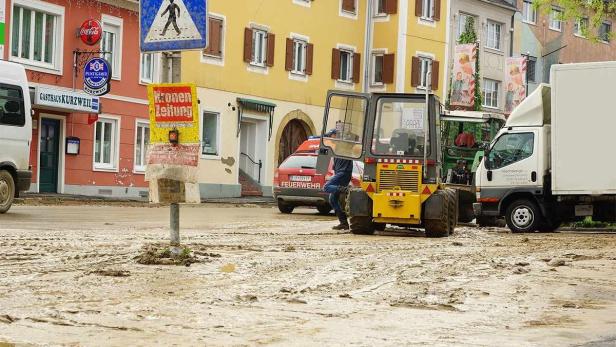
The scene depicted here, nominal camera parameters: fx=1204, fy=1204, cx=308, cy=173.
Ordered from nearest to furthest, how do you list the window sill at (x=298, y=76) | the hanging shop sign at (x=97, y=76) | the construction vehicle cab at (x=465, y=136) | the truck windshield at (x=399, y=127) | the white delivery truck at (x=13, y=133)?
the truck windshield at (x=399, y=127)
the white delivery truck at (x=13, y=133)
the construction vehicle cab at (x=465, y=136)
the hanging shop sign at (x=97, y=76)
the window sill at (x=298, y=76)

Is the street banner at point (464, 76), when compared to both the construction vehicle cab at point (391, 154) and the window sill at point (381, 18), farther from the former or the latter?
the construction vehicle cab at point (391, 154)

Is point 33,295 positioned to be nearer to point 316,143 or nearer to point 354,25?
point 316,143

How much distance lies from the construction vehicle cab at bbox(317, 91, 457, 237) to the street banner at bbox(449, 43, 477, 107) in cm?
2602

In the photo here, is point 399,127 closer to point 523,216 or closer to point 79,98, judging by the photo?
point 523,216

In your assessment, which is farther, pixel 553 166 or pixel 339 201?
pixel 553 166

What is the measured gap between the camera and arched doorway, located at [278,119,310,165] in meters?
46.3

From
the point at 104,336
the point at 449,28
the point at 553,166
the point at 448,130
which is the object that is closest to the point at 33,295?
the point at 104,336

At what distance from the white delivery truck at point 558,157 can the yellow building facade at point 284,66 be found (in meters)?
17.3

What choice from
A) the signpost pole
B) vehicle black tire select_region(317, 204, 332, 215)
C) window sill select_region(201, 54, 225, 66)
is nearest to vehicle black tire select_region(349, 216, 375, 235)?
the signpost pole

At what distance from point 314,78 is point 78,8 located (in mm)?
13613

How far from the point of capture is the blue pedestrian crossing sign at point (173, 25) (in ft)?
38.7

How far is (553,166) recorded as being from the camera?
23828 millimetres

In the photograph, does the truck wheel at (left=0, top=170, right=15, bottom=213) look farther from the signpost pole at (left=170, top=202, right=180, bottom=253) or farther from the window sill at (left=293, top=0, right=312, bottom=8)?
the window sill at (left=293, top=0, right=312, bottom=8)

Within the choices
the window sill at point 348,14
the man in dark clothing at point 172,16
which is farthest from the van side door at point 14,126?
the window sill at point 348,14
